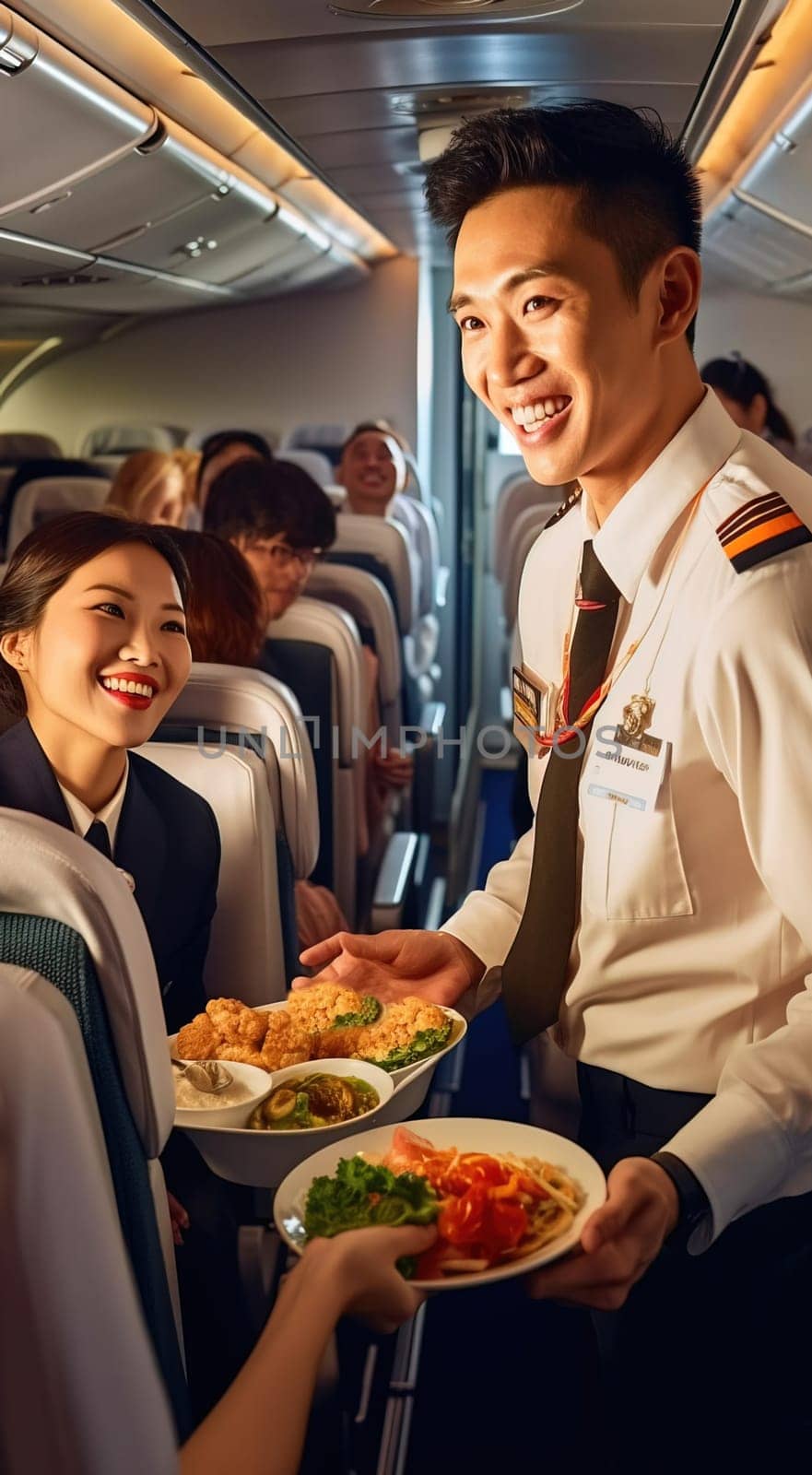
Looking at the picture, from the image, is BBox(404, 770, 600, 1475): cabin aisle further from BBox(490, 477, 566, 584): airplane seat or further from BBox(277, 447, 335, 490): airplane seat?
BBox(277, 447, 335, 490): airplane seat

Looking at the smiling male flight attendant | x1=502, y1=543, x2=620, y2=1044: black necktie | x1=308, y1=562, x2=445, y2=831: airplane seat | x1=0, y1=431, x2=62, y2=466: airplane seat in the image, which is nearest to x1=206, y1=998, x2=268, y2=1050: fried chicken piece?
the smiling male flight attendant

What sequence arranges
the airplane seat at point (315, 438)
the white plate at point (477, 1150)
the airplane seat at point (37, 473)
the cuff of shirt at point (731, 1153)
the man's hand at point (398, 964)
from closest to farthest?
1. the white plate at point (477, 1150)
2. the cuff of shirt at point (731, 1153)
3. the man's hand at point (398, 964)
4. the airplane seat at point (37, 473)
5. the airplane seat at point (315, 438)

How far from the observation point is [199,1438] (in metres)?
0.98

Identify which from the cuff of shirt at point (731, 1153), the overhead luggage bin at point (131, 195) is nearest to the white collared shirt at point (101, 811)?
the cuff of shirt at point (731, 1153)

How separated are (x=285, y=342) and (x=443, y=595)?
0.73 meters

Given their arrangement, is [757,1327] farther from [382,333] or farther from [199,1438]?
[382,333]

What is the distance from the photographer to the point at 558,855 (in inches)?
59.8

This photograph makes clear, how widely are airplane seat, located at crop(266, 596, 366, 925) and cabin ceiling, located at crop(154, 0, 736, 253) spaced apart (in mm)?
832

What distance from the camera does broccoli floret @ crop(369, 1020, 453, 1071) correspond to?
4.66ft

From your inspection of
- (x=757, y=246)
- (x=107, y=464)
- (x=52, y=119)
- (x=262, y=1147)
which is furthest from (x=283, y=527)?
(x=262, y=1147)

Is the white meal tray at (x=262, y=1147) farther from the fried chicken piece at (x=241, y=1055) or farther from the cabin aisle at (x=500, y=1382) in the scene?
the cabin aisle at (x=500, y=1382)

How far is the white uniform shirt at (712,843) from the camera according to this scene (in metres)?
1.22

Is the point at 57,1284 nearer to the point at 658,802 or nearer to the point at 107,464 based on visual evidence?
the point at 658,802

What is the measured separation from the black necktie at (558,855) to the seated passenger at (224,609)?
327mm
